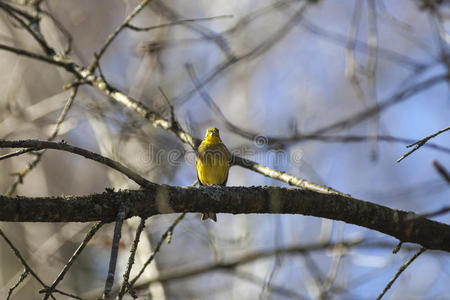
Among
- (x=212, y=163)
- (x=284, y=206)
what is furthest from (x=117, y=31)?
(x=212, y=163)

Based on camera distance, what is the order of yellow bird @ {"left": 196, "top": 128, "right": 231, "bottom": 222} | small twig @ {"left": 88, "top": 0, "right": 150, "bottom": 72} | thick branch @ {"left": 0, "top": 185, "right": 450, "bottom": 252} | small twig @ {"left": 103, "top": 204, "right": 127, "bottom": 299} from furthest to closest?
yellow bird @ {"left": 196, "top": 128, "right": 231, "bottom": 222} → small twig @ {"left": 88, "top": 0, "right": 150, "bottom": 72} → thick branch @ {"left": 0, "top": 185, "right": 450, "bottom": 252} → small twig @ {"left": 103, "top": 204, "right": 127, "bottom": 299}

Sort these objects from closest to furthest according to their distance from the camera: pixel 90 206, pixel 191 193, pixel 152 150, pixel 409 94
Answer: pixel 90 206
pixel 191 193
pixel 409 94
pixel 152 150

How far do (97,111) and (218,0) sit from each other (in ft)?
15.0

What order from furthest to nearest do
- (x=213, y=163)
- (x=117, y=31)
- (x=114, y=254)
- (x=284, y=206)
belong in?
1. (x=213, y=163)
2. (x=117, y=31)
3. (x=284, y=206)
4. (x=114, y=254)

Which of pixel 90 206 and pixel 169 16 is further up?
pixel 169 16

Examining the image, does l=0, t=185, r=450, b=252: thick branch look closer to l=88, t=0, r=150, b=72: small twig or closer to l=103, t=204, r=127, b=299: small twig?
l=103, t=204, r=127, b=299: small twig

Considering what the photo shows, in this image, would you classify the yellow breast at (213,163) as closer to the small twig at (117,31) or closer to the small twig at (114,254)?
the small twig at (117,31)

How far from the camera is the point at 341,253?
401 cm

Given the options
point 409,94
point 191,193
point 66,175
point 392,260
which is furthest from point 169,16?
point 66,175

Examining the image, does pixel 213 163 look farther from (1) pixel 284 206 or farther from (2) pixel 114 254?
(2) pixel 114 254

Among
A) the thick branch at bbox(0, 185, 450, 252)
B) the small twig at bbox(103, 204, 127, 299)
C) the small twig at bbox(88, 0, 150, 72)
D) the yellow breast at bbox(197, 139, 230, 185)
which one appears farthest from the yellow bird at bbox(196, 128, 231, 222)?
the small twig at bbox(103, 204, 127, 299)

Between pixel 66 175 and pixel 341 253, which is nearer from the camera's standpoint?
pixel 341 253

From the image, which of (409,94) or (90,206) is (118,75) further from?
(90,206)

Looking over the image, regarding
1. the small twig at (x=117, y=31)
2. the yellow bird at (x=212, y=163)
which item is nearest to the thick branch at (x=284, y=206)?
the small twig at (x=117, y=31)
